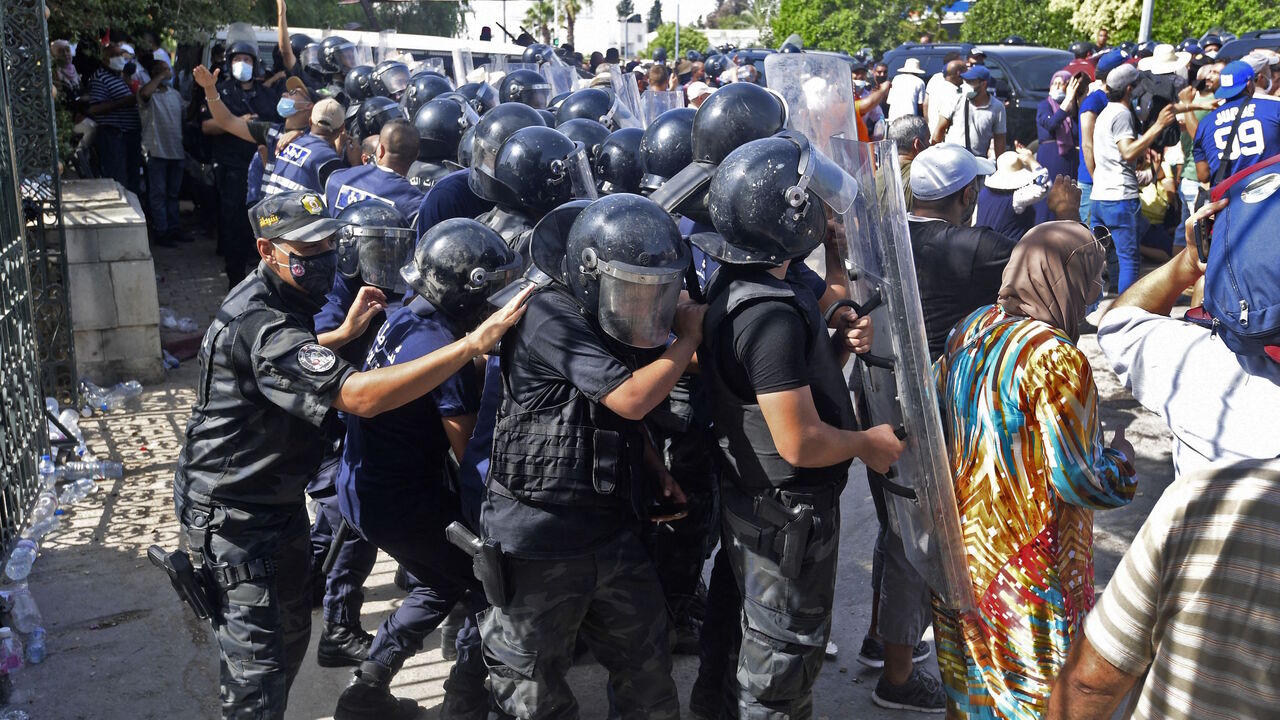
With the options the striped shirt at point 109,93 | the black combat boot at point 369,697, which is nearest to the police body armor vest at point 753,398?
the black combat boot at point 369,697

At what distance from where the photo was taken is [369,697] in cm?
375

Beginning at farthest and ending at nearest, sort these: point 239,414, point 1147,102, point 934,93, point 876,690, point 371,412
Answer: point 934,93
point 1147,102
point 876,690
point 239,414
point 371,412

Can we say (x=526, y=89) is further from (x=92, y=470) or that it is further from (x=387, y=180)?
(x=92, y=470)

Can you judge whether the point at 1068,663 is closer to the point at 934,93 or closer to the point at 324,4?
the point at 934,93

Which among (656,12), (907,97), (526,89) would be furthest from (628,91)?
(656,12)

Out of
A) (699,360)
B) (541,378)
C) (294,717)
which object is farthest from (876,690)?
(294,717)

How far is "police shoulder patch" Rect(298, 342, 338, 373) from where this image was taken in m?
2.92

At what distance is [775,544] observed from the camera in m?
2.90

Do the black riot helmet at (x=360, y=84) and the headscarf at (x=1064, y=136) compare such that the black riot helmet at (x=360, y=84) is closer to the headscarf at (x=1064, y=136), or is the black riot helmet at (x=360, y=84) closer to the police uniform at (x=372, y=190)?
the police uniform at (x=372, y=190)

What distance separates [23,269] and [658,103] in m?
3.86

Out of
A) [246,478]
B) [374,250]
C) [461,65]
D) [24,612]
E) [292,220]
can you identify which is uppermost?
[461,65]

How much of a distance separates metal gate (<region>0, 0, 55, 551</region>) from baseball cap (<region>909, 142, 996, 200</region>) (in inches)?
154

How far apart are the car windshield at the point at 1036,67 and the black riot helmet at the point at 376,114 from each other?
387 inches

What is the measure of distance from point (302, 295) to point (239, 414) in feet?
1.35
